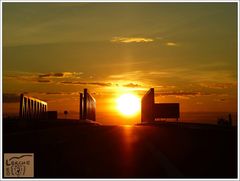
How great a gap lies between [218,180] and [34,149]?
647 centimetres

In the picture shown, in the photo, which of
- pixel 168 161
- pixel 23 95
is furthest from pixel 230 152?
pixel 23 95

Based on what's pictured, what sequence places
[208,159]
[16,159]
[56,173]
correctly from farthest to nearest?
[208,159]
[16,159]
[56,173]

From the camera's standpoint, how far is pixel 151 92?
8000 centimetres

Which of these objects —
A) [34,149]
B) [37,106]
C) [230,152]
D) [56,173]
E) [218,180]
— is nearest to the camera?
[218,180]

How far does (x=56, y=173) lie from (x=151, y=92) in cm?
7191

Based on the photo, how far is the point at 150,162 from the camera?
393 inches

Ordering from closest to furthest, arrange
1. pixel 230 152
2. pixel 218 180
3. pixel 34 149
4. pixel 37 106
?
pixel 218 180 < pixel 230 152 < pixel 34 149 < pixel 37 106

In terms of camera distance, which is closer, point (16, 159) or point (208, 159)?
point (16, 159)

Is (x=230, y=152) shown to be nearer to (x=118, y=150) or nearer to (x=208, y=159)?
(x=208, y=159)

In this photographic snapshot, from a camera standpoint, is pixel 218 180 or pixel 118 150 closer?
pixel 218 180

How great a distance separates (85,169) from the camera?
29.1ft

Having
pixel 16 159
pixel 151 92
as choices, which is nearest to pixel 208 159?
pixel 16 159

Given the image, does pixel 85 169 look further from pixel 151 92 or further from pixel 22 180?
pixel 151 92

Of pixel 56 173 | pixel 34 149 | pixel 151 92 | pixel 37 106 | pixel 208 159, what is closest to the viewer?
pixel 56 173
